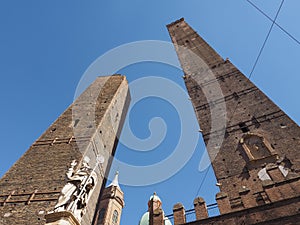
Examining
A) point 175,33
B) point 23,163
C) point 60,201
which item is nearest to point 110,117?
point 23,163

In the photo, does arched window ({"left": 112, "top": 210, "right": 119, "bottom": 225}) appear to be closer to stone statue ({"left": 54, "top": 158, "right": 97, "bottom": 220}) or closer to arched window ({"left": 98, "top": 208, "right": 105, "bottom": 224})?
arched window ({"left": 98, "top": 208, "right": 105, "bottom": 224})

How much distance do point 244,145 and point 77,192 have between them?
19.3ft

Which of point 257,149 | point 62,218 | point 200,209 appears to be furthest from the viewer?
point 257,149

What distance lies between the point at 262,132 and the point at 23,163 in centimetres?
930

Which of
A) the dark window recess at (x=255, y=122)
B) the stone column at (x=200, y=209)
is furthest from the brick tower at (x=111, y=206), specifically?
the stone column at (x=200, y=209)

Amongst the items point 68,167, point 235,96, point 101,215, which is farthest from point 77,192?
point 101,215

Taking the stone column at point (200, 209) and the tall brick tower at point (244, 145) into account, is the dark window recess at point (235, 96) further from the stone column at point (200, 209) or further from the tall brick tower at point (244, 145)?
the stone column at point (200, 209)

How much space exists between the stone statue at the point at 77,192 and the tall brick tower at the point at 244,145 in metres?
2.44

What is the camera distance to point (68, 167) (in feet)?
34.0

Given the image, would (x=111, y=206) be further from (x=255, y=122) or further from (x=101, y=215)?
(x=255, y=122)

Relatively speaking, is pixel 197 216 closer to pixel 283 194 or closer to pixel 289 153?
pixel 283 194

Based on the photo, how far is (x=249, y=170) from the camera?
26.7 feet

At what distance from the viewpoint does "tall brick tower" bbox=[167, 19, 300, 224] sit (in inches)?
241

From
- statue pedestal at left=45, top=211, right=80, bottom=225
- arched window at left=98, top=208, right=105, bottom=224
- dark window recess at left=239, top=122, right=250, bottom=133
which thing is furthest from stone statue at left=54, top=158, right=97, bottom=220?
arched window at left=98, top=208, right=105, bottom=224
